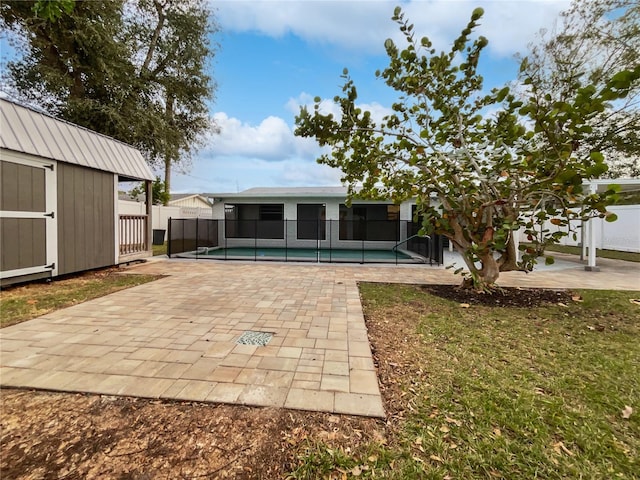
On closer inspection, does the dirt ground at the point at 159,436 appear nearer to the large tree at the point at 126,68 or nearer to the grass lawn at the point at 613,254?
the large tree at the point at 126,68

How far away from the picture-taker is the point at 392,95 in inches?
205

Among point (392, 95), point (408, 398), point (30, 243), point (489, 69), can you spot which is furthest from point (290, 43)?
point (408, 398)

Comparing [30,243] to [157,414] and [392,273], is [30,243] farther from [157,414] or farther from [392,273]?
[392,273]

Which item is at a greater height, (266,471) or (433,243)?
(433,243)

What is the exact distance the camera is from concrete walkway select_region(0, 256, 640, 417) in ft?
7.19

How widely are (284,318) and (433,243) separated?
6.73 metres

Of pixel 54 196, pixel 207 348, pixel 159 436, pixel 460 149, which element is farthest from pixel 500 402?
pixel 54 196

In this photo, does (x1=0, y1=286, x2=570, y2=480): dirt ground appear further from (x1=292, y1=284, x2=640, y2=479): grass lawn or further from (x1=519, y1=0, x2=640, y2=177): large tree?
(x1=519, y1=0, x2=640, y2=177): large tree

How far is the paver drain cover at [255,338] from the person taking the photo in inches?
120

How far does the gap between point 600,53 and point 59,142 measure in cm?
1661

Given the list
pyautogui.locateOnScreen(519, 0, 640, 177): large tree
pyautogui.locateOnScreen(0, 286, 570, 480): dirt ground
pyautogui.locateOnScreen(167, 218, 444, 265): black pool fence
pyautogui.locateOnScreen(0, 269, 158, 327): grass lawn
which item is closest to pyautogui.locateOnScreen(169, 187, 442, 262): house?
pyautogui.locateOnScreen(167, 218, 444, 265): black pool fence

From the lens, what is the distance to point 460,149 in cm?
482

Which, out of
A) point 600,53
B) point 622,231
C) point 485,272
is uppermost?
point 600,53

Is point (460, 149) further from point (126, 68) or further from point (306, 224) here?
point (126, 68)
